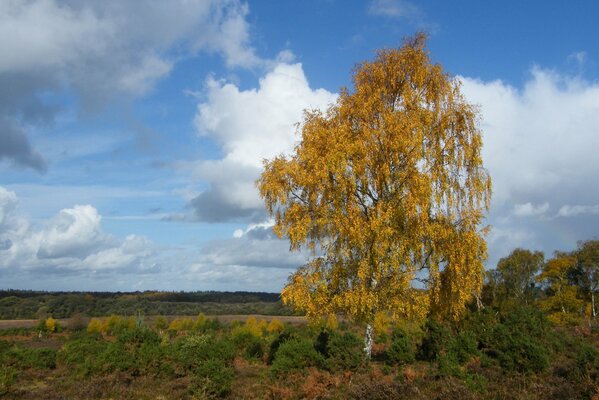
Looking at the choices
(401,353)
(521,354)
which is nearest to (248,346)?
(401,353)

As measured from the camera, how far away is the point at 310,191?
1866 centimetres

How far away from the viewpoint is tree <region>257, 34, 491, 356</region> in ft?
57.3

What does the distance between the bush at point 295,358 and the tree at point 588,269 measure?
186 feet

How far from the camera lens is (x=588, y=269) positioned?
6488 cm

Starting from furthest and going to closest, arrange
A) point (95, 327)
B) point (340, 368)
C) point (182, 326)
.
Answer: point (182, 326)
point (95, 327)
point (340, 368)

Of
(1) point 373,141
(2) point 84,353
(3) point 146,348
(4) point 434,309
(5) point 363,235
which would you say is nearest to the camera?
(5) point 363,235

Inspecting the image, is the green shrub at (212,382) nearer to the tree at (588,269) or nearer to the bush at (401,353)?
the bush at (401,353)

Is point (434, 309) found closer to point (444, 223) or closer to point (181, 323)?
point (444, 223)

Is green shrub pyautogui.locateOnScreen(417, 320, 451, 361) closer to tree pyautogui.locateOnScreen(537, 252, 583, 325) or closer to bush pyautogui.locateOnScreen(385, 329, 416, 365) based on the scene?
bush pyautogui.locateOnScreen(385, 329, 416, 365)

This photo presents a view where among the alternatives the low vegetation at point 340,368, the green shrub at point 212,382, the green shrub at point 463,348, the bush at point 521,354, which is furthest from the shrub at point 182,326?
the bush at point 521,354

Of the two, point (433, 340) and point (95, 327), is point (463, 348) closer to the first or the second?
point (433, 340)

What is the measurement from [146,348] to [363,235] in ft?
36.2

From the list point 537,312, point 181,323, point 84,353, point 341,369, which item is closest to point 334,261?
point 341,369

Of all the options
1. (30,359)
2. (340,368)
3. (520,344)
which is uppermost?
(520,344)
